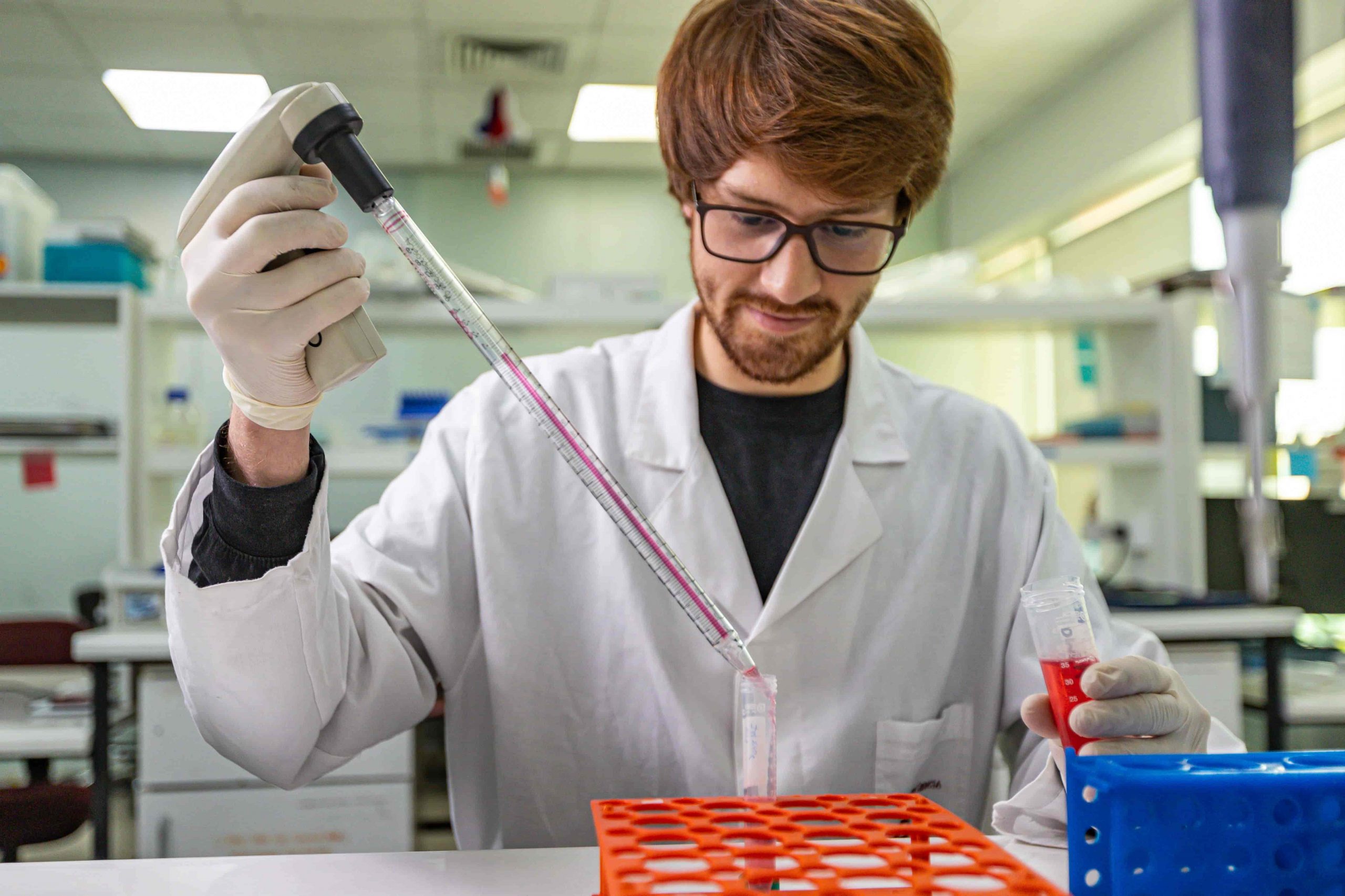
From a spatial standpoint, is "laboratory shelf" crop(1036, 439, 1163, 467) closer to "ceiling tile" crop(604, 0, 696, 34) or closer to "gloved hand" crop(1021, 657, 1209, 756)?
"ceiling tile" crop(604, 0, 696, 34)

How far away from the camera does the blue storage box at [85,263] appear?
9.42 feet

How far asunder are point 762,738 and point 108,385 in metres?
5.23

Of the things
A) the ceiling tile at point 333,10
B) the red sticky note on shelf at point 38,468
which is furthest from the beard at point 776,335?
the ceiling tile at point 333,10

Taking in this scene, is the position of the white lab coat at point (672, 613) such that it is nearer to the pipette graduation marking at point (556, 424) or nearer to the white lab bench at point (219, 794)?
the pipette graduation marking at point (556, 424)

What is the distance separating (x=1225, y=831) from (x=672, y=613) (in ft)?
2.23

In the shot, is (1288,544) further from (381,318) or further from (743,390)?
(381,318)

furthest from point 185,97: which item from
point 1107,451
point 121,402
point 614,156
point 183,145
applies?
point 1107,451

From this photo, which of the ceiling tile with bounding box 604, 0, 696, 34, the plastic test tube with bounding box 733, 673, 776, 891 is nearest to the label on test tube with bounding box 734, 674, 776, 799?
the plastic test tube with bounding box 733, 673, 776, 891

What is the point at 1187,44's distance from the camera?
3.70 meters

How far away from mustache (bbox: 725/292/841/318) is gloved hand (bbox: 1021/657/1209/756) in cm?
52

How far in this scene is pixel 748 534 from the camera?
3.94 feet

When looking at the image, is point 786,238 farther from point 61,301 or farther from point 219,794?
point 61,301

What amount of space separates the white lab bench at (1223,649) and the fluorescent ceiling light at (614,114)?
9.34 ft

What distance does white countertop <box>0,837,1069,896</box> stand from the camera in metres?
0.69
